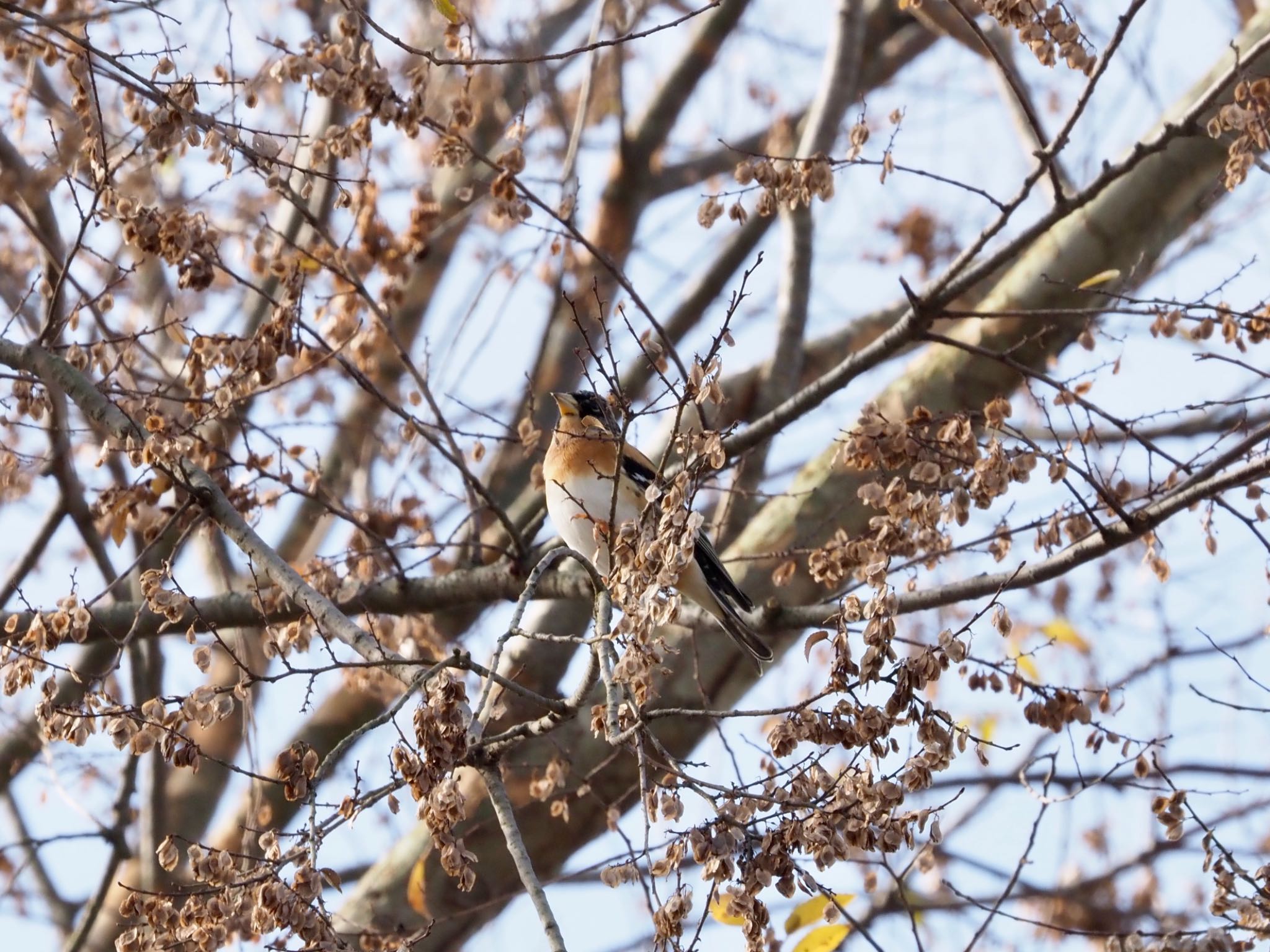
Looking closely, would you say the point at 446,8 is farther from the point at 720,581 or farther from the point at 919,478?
the point at 720,581

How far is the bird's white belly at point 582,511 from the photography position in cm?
505

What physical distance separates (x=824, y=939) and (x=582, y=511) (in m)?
1.64

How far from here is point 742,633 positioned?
515 centimetres

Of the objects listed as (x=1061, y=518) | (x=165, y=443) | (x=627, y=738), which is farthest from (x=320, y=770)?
(x=1061, y=518)

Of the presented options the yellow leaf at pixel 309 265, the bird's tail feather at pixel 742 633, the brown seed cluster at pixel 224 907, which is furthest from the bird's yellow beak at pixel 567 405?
the brown seed cluster at pixel 224 907

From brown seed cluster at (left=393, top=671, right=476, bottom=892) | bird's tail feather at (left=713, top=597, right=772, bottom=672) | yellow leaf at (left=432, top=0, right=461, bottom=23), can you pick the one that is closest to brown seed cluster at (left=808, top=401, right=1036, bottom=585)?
bird's tail feather at (left=713, top=597, right=772, bottom=672)

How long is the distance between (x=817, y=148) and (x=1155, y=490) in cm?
302

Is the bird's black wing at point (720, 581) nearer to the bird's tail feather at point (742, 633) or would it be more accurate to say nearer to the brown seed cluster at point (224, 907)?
the bird's tail feather at point (742, 633)

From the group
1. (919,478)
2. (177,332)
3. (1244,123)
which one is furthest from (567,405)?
(1244,123)

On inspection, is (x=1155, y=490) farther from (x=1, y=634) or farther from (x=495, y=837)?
(x=1, y=634)

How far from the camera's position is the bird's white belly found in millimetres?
5055

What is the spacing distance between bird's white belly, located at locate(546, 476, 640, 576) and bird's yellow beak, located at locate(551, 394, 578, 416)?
2.08 ft

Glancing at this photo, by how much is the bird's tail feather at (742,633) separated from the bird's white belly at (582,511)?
0.50m

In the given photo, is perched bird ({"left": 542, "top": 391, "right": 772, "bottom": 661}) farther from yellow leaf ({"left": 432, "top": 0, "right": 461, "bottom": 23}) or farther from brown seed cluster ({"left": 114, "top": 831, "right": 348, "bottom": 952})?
brown seed cluster ({"left": 114, "top": 831, "right": 348, "bottom": 952})
